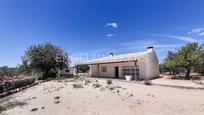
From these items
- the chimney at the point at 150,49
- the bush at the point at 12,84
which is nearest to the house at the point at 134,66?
the chimney at the point at 150,49

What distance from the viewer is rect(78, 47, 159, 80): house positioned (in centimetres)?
2020

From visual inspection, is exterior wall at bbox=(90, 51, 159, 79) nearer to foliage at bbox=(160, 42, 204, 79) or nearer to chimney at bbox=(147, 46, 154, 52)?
chimney at bbox=(147, 46, 154, 52)

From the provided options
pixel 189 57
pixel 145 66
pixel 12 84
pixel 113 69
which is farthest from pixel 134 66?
pixel 12 84

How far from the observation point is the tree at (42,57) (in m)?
26.8

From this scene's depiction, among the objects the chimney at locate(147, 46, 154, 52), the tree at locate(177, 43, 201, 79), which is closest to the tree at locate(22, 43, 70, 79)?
the chimney at locate(147, 46, 154, 52)

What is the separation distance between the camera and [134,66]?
21.4m

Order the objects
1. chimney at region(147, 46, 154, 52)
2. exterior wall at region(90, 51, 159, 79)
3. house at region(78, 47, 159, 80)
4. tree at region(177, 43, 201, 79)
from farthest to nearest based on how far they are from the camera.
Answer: chimney at region(147, 46, 154, 52), exterior wall at region(90, 51, 159, 79), house at region(78, 47, 159, 80), tree at region(177, 43, 201, 79)

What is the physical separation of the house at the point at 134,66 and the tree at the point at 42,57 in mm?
8548

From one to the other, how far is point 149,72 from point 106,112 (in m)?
15.8

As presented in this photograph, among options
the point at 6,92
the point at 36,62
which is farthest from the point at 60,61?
the point at 6,92

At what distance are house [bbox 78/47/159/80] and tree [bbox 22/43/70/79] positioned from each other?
8.55 meters

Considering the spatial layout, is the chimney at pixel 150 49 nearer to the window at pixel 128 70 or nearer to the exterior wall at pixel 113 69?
the exterior wall at pixel 113 69

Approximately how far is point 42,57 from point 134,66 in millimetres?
15820

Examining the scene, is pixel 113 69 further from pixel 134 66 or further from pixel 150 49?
pixel 150 49
